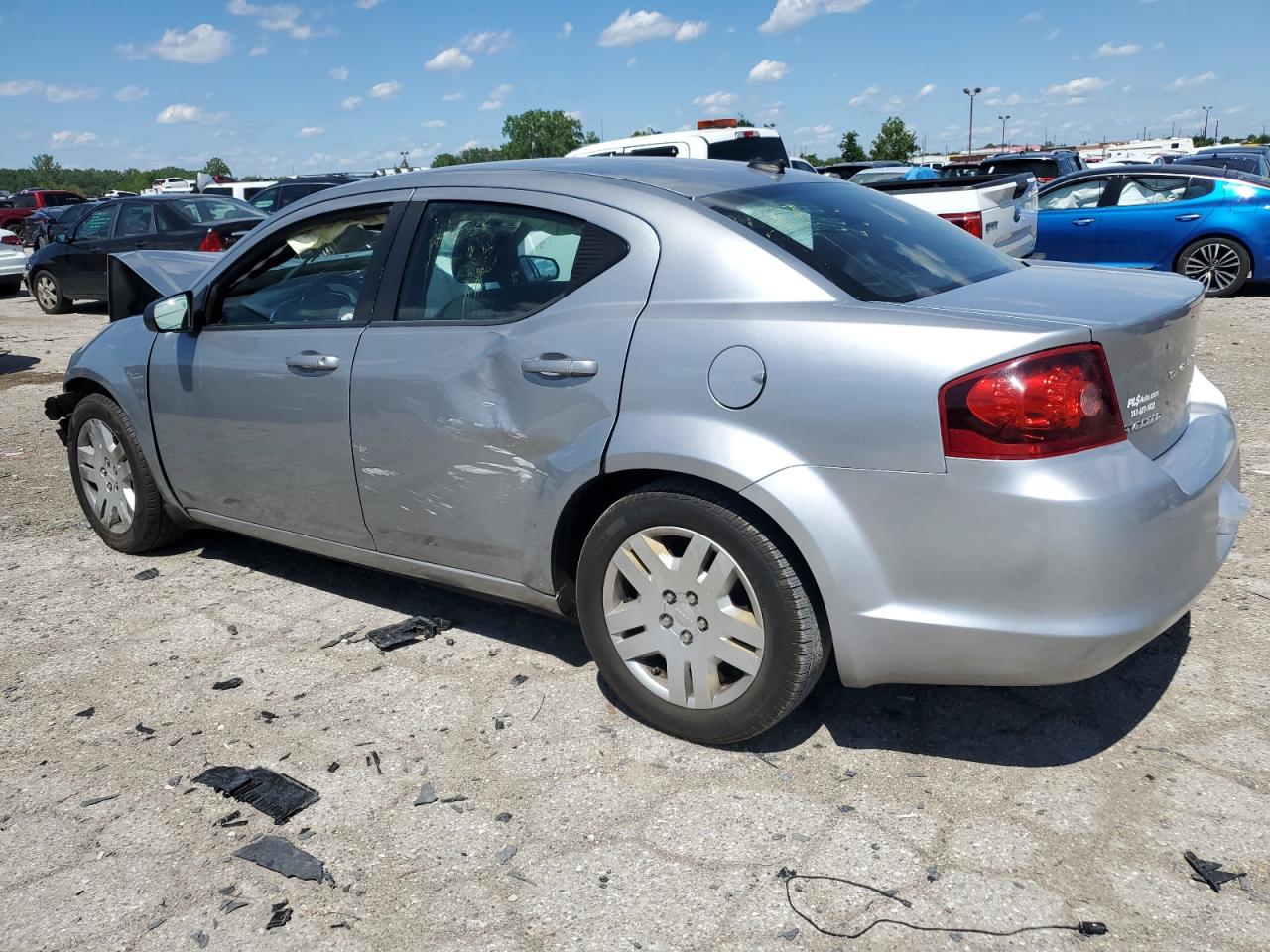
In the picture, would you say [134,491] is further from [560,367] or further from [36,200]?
[36,200]

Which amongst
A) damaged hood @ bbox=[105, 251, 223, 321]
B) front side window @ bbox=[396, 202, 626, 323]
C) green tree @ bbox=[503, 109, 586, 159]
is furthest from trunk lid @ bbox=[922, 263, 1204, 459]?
green tree @ bbox=[503, 109, 586, 159]

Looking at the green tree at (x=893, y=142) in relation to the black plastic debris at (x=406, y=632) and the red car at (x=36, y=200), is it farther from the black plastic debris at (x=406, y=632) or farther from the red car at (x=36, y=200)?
the black plastic debris at (x=406, y=632)

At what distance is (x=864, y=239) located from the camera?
11.0ft

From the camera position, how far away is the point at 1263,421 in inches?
258

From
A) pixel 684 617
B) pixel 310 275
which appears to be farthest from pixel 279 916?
pixel 310 275

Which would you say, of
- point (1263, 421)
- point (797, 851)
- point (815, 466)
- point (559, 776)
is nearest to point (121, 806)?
point (559, 776)

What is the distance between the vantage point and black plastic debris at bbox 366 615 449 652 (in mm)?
4066

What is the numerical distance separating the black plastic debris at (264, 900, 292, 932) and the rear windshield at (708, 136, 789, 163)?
9.22 metres

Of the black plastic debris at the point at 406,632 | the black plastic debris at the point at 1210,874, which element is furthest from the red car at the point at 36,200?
the black plastic debris at the point at 1210,874

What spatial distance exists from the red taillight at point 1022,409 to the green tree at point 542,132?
10617 centimetres

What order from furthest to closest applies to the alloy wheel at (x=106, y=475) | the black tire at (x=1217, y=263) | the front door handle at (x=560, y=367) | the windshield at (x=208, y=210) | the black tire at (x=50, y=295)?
the black tire at (x=50, y=295) < the windshield at (x=208, y=210) < the black tire at (x=1217, y=263) < the alloy wheel at (x=106, y=475) < the front door handle at (x=560, y=367)

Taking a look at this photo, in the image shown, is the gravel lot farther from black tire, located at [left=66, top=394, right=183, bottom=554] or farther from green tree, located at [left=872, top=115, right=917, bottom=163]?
green tree, located at [left=872, top=115, right=917, bottom=163]

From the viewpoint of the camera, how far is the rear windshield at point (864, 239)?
3.07m

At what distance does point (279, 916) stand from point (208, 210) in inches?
542
